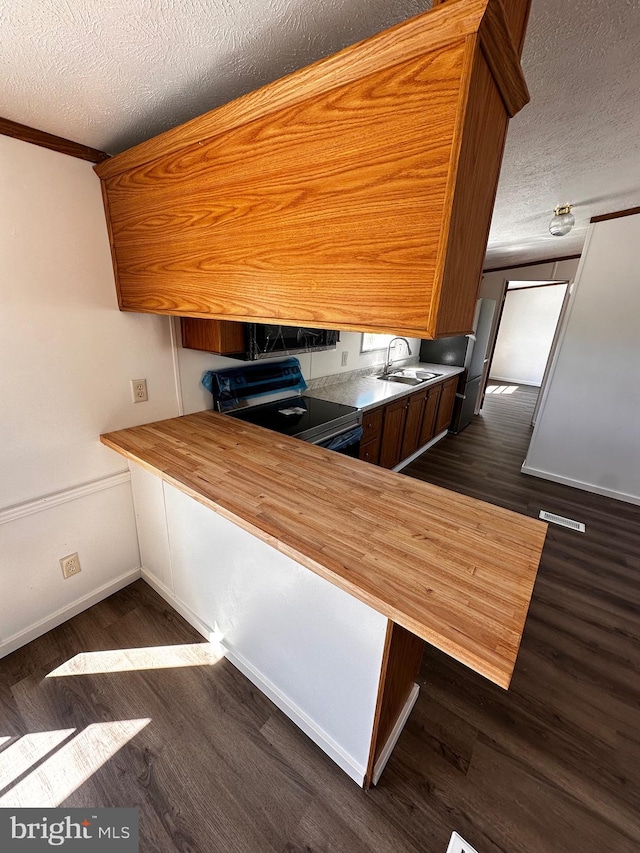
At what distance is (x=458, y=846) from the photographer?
3.58 feet

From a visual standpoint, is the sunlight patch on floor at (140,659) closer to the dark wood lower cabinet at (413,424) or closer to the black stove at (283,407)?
the black stove at (283,407)

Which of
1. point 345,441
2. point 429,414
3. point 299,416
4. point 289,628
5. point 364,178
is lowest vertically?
point 289,628

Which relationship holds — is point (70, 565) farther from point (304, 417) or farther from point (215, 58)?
point (215, 58)

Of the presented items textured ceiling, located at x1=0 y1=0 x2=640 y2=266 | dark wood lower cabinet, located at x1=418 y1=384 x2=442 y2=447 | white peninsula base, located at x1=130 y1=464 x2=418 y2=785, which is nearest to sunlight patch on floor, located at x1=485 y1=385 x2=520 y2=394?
dark wood lower cabinet, located at x1=418 y1=384 x2=442 y2=447

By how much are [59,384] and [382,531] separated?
157cm

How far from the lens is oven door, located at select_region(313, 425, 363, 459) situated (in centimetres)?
215

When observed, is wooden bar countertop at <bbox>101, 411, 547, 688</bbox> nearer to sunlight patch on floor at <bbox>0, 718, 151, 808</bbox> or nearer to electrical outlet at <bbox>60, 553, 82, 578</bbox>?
electrical outlet at <bbox>60, 553, 82, 578</bbox>

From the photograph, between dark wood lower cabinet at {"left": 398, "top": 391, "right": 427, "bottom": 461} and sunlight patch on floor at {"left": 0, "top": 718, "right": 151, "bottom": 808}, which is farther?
dark wood lower cabinet at {"left": 398, "top": 391, "right": 427, "bottom": 461}

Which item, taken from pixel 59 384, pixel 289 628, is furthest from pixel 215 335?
pixel 289 628

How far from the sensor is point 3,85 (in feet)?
3.37

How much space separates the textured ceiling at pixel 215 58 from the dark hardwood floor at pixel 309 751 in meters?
2.23

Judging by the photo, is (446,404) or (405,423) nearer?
(405,423)

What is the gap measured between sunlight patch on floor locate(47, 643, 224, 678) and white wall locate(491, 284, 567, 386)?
8830mm

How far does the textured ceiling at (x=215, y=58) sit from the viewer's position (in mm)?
795
